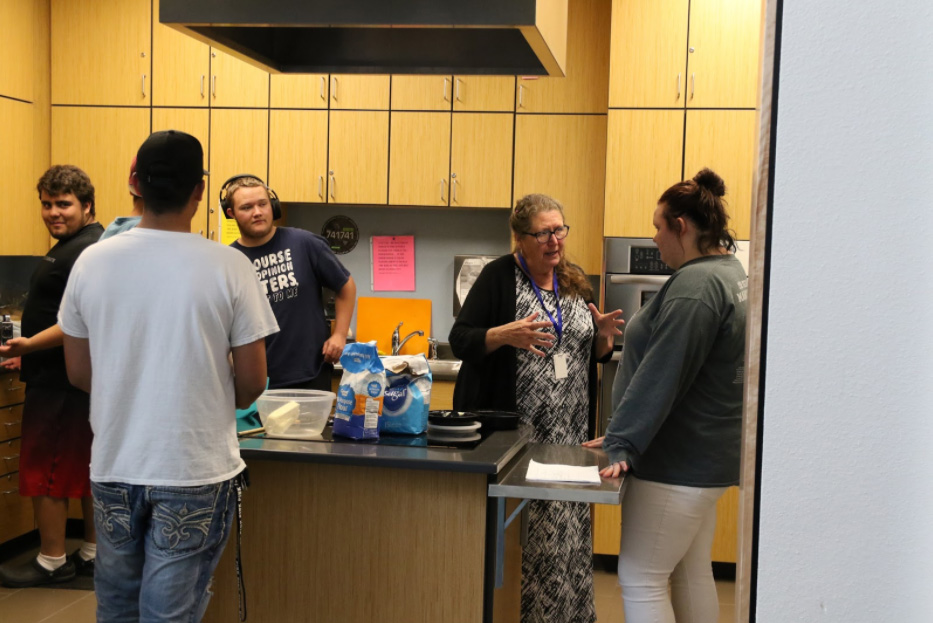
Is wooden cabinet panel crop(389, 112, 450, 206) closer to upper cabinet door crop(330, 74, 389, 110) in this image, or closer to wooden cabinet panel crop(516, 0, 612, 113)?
upper cabinet door crop(330, 74, 389, 110)

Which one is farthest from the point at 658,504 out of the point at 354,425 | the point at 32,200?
the point at 32,200

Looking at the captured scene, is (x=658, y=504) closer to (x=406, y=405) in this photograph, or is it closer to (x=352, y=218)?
(x=406, y=405)

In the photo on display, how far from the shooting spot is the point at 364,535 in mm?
2262

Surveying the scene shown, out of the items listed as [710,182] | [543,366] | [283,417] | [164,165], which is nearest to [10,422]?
[283,417]

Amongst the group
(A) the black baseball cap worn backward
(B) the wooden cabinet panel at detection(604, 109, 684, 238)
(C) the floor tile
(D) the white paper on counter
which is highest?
(B) the wooden cabinet panel at detection(604, 109, 684, 238)

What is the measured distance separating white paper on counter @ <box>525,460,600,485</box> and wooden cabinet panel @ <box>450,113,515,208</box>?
2477 mm

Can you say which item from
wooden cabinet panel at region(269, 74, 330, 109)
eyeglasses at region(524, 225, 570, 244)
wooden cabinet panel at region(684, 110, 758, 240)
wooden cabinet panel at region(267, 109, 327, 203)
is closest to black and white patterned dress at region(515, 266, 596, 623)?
eyeglasses at region(524, 225, 570, 244)

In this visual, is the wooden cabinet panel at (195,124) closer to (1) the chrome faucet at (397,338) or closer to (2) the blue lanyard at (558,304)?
(1) the chrome faucet at (397,338)

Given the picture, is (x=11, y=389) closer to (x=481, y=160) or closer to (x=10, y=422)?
(x=10, y=422)

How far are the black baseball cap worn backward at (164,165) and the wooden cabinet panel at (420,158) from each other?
9.07ft

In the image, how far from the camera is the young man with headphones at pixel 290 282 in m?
3.34

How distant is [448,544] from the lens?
2.21 meters

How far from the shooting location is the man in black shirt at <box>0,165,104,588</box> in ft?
12.1

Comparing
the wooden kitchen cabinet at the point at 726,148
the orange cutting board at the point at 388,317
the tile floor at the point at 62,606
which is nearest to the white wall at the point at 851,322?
the tile floor at the point at 62,606
